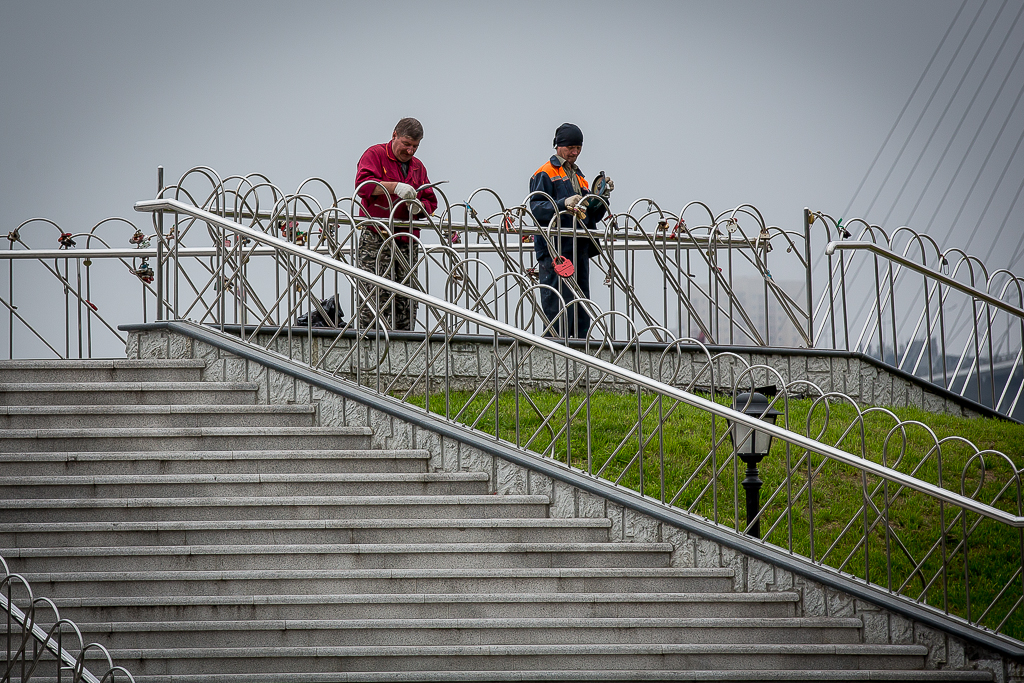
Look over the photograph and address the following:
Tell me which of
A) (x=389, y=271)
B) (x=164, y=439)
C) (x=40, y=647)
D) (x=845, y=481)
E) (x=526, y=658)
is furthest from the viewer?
(x=389, y=271)

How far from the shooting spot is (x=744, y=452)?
22.1 feet

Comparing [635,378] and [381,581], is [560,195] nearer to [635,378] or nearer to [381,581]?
[635,378]

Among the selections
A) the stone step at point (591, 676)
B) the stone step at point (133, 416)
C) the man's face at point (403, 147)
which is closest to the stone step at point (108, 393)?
the stone step at point (133, 416)

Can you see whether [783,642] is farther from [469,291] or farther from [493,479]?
[469,291]

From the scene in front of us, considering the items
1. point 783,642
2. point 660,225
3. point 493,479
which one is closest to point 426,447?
point 493,479

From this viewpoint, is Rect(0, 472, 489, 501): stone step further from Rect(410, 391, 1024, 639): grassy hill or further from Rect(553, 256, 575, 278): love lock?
Rect(553, 256, 575, 278): love lock

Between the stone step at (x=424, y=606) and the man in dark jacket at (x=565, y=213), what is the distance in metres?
3.47

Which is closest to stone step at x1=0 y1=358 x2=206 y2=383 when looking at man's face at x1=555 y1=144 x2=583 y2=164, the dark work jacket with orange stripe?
the dark work jacket with orange stripe

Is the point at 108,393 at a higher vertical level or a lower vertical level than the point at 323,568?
higher

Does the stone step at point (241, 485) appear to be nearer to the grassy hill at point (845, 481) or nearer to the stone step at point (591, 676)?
the grassy hill at point (845, 481)

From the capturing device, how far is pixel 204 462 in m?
6.95

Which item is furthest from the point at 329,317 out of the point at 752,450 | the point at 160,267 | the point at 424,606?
the point at 752,450

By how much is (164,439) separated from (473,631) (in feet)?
7.57

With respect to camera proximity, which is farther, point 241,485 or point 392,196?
point 392,196
